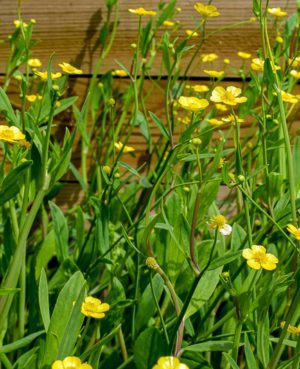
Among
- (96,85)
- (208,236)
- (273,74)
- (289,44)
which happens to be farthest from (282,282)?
(96,85)

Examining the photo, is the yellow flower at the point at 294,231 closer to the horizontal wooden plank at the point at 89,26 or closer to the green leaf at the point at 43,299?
the green leaf at the point at 43,299

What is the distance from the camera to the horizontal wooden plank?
140 centimetres

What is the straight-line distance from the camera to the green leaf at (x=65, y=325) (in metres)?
0.61

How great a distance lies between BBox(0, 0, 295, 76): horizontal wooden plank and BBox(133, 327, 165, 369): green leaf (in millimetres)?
800

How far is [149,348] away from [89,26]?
2.89 feet

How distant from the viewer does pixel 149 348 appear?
0.71 metres

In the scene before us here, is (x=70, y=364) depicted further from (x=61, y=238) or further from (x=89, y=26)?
(x=89, y=26)

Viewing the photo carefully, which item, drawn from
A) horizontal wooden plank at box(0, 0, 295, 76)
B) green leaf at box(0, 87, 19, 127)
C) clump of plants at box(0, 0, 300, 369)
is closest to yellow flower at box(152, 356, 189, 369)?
clump of plants at box(0, 0, 300, 369)

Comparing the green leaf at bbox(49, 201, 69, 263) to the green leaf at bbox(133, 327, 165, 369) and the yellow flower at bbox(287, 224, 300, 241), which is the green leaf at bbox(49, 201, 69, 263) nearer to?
the green leaf at bbox(133, 327, 165, 369)

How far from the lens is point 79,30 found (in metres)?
1.41

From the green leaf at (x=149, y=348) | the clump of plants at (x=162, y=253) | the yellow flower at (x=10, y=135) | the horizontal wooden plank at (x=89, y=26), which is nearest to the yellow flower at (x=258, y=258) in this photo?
the clump of plants at (x=162, y=253)

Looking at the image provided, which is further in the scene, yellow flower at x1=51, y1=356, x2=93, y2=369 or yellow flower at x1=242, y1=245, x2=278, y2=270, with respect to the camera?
yellow flower at x1=242, y1=245, x2=278, y2=270

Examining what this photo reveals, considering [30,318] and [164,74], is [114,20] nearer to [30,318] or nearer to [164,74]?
[164,74]

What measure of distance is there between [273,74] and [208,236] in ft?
1.18
